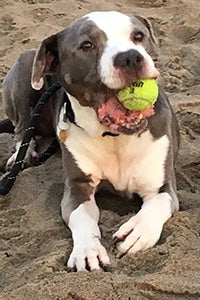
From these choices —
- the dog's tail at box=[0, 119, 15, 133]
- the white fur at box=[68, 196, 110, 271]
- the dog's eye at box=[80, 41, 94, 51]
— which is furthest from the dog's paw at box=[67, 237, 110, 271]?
the dog's tail at box=[0, 119, 15, 133]

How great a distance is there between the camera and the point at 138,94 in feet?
11.2

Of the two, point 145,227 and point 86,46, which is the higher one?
point 86,46

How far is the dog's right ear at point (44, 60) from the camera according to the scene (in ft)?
12.6

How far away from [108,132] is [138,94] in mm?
362

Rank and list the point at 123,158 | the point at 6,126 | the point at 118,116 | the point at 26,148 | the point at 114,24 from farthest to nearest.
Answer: the point at 6,126, the point at 26,148, the point at 123,158, the point at 114,24, the point at 118,116

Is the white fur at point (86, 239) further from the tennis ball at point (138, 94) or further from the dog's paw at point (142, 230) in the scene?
the tennis ball at point (138, 94)

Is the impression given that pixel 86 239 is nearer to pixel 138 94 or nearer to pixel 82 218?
pixel 82 218

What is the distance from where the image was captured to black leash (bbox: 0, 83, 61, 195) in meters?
4.21

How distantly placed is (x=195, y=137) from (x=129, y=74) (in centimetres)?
144

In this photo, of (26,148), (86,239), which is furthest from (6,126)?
(86,239)

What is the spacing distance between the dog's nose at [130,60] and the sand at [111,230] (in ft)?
2.29

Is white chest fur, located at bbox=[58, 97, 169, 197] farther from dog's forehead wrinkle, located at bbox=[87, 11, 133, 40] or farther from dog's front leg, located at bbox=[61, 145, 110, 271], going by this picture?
dog's forehead wrinkle, located at bbox=[87, 11, 133, 40]

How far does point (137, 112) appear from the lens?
353 centimetres

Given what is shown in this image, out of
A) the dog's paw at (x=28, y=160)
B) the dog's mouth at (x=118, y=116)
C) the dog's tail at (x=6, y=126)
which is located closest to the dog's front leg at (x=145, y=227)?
the dog's mouth at (x=118, y=116)
